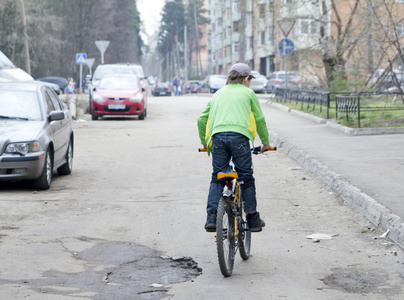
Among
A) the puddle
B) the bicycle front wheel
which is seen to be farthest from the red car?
the puddle

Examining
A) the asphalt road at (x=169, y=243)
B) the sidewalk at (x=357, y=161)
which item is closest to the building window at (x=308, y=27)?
the sidewalk at (x=357, y=161)

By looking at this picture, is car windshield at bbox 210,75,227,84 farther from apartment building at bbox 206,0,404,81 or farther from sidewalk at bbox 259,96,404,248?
sidewalk at bbox 259,96,404,248

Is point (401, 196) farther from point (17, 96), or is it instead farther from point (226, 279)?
point (17, 96)

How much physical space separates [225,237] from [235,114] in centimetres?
100

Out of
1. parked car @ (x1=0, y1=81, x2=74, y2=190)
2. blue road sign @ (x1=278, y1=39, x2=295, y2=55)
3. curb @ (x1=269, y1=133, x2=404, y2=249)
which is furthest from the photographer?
blue road sign @ (x1=278, y1=39, x2=295, y2=55)

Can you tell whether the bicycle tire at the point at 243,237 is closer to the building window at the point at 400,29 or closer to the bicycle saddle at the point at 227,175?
the bicycle saddle at the point at 227,175

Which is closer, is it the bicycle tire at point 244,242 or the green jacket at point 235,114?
the green jacket at point 235,114

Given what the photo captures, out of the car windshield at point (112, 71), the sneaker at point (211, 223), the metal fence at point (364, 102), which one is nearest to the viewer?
the sneaker at point (211, 223)

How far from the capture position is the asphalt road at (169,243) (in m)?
5.48

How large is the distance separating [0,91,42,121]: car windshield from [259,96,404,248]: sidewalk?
4291mm

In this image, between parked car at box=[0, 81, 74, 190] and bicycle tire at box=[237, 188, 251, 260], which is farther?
parked car at box=[0, 81, 74, 190]

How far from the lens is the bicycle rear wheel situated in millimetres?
5621

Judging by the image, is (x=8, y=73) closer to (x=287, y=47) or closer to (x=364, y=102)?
(x=364, y=102)

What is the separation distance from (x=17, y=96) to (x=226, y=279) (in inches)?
258
